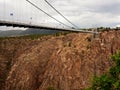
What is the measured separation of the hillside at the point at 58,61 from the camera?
96875mm

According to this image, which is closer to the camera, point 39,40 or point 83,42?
point 83,42

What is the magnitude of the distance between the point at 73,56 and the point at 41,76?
11284 mm

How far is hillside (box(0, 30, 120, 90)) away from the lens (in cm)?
9688

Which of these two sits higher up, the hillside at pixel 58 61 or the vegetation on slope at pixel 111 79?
the vegetation on slope at pixel 111 79

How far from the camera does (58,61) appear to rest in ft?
340

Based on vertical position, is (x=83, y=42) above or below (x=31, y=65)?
above

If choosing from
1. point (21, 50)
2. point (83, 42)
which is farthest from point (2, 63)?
point (83, 42)

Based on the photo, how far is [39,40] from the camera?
122 m

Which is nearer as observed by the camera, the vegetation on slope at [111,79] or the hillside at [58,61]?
the vegetation on slope at [111,79]

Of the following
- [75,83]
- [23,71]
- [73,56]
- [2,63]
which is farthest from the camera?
[2,63]

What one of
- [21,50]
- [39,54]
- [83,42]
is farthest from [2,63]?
[83,42]

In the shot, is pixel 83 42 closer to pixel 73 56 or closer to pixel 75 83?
pixel 73 56

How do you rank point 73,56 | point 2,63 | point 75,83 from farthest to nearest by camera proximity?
point 2,63, point 73,56, point 75,83

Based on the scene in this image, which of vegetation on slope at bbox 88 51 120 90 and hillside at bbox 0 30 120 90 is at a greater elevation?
vegetation on slope at bbox 88 51 120 90
